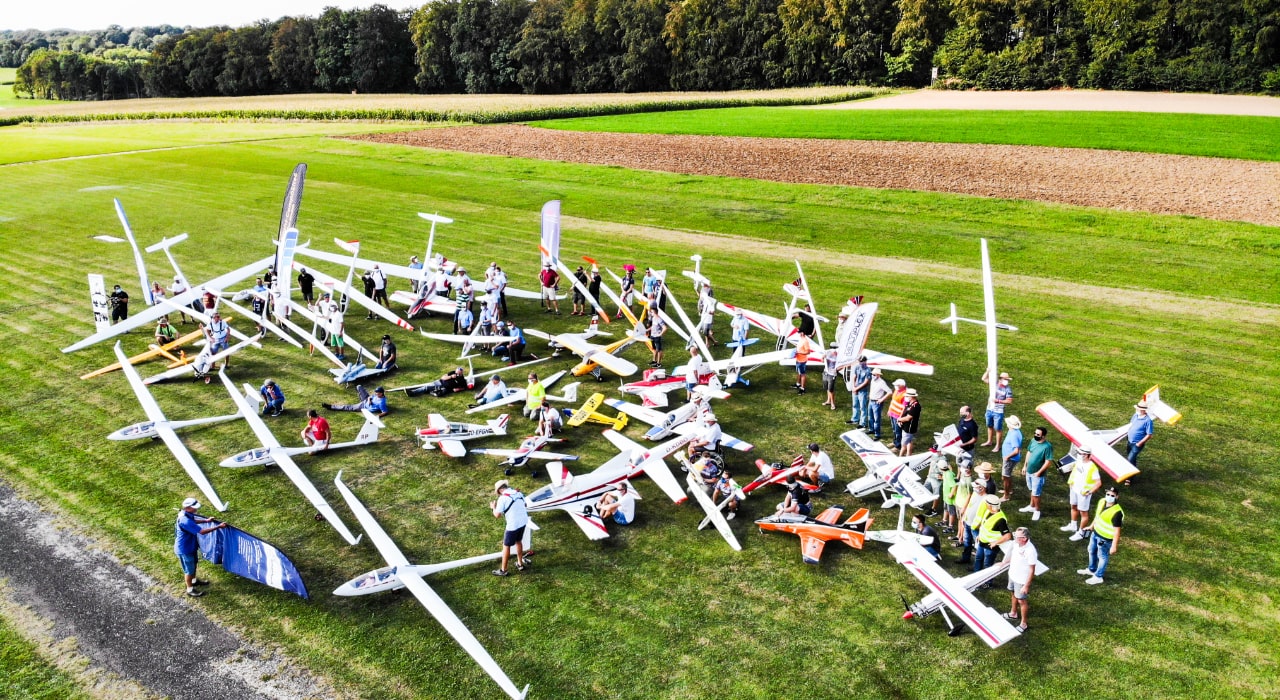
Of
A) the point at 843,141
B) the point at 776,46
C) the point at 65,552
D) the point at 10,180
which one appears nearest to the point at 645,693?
the point at 65,552

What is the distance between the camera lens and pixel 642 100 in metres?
94.4

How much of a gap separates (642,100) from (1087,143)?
52.8 metres

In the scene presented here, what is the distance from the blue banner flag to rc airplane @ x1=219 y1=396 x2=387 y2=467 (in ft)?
11.8

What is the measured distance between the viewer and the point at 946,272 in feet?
102

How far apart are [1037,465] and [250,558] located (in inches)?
554

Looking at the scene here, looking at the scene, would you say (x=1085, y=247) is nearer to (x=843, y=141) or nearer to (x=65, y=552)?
(x=843, y=141)

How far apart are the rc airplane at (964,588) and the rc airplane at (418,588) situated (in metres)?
6.06

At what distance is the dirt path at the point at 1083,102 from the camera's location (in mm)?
66875

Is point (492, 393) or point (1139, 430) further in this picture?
point (492, 393)

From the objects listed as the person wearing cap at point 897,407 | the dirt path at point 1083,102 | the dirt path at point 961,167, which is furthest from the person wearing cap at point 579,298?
the dirt path at point 1083,102

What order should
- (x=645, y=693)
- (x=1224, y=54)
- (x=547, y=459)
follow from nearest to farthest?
(x=645, y=693), (x=547, y=459), (x=1224, y=54)

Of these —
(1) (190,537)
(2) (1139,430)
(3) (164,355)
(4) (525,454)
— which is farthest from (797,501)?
(3) (164,355)

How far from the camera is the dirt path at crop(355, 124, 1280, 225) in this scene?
39.5 m

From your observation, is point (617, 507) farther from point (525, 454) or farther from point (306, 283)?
point (306, 283)
